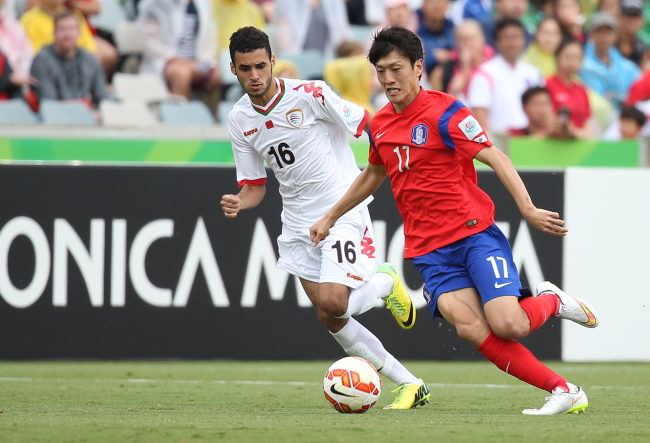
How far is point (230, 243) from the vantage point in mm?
8125

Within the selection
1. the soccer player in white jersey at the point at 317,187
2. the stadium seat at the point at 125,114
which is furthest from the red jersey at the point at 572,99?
the soccer player in white jersey at the point at 317,187

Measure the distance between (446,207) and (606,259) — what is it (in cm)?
377

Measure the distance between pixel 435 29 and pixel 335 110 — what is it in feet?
23.2

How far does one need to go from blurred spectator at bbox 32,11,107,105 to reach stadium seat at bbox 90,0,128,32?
1.45 m

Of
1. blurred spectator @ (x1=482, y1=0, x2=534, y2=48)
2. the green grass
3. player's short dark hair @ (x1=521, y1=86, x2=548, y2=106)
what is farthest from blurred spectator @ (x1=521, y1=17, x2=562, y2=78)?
the green grass

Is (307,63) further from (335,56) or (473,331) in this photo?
(473,331)

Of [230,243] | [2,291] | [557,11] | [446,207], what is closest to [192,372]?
[230,243]

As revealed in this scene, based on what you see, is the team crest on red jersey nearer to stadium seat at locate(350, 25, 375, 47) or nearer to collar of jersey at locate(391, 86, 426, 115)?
collar of jersey at locate(391, 86, 426, 115)

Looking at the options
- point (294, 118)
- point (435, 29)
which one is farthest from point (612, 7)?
point (294, 118)

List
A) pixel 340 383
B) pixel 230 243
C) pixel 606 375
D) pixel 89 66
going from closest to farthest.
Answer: pixel 340 383
pixel 606 375
pixel 230 243
pixel 89 66

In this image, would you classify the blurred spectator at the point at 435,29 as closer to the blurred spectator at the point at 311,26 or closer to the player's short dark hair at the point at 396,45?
the blurred spectator at the point at 311,26

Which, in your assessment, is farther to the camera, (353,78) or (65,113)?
(353,78)

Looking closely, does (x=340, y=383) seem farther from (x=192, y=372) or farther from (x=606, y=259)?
(x=606, y=259)

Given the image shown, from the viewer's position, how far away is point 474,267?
192 inches
